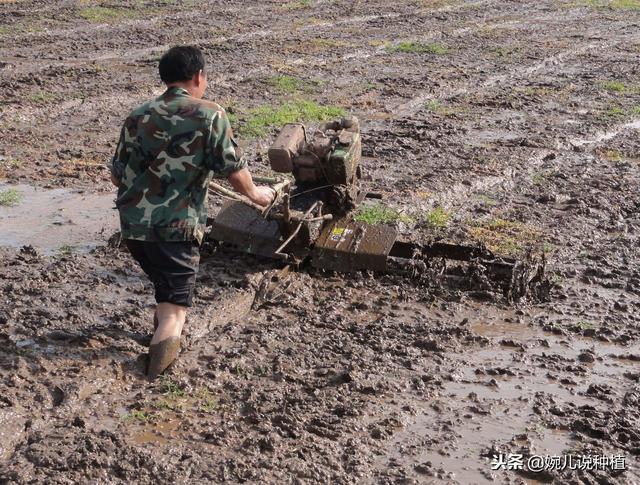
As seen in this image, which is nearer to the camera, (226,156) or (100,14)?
(226,156)

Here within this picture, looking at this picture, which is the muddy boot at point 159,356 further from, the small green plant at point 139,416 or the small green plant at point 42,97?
the small green plant at point 42,97

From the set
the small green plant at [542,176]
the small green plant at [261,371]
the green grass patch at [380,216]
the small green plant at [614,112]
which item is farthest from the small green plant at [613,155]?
the small green plant at [261,371]

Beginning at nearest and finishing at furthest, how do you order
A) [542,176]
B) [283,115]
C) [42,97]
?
[542,176]
[283,115]
[42,97]

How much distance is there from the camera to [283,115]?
39.4 ft

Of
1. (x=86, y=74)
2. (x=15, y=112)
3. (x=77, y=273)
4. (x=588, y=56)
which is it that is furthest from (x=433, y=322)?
(x=588, y=56)

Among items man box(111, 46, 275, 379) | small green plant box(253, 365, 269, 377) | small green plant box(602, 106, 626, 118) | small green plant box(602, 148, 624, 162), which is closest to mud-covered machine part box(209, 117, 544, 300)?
small green plant box(253, 365, 269, 377)

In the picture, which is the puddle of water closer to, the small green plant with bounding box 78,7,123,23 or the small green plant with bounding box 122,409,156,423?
the small green plant with bounding box 122,409,156,423

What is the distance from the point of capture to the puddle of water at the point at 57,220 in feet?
25.4

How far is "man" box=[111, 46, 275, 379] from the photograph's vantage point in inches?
199

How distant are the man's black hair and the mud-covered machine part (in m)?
1.78

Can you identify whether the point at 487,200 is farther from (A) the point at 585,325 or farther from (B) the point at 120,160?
(B) the point at 120,160

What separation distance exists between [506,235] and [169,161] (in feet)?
13.3

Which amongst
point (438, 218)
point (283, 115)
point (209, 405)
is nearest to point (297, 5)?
point (283, 115)

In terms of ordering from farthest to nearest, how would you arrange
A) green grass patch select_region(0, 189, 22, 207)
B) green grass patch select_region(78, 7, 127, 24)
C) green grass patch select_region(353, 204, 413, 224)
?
green grass patch select_region(78, 7, 127, 24), green grass patch select_region(0, 189, 22, 207), green grass patch select_region(353, 204, 413, 224)
